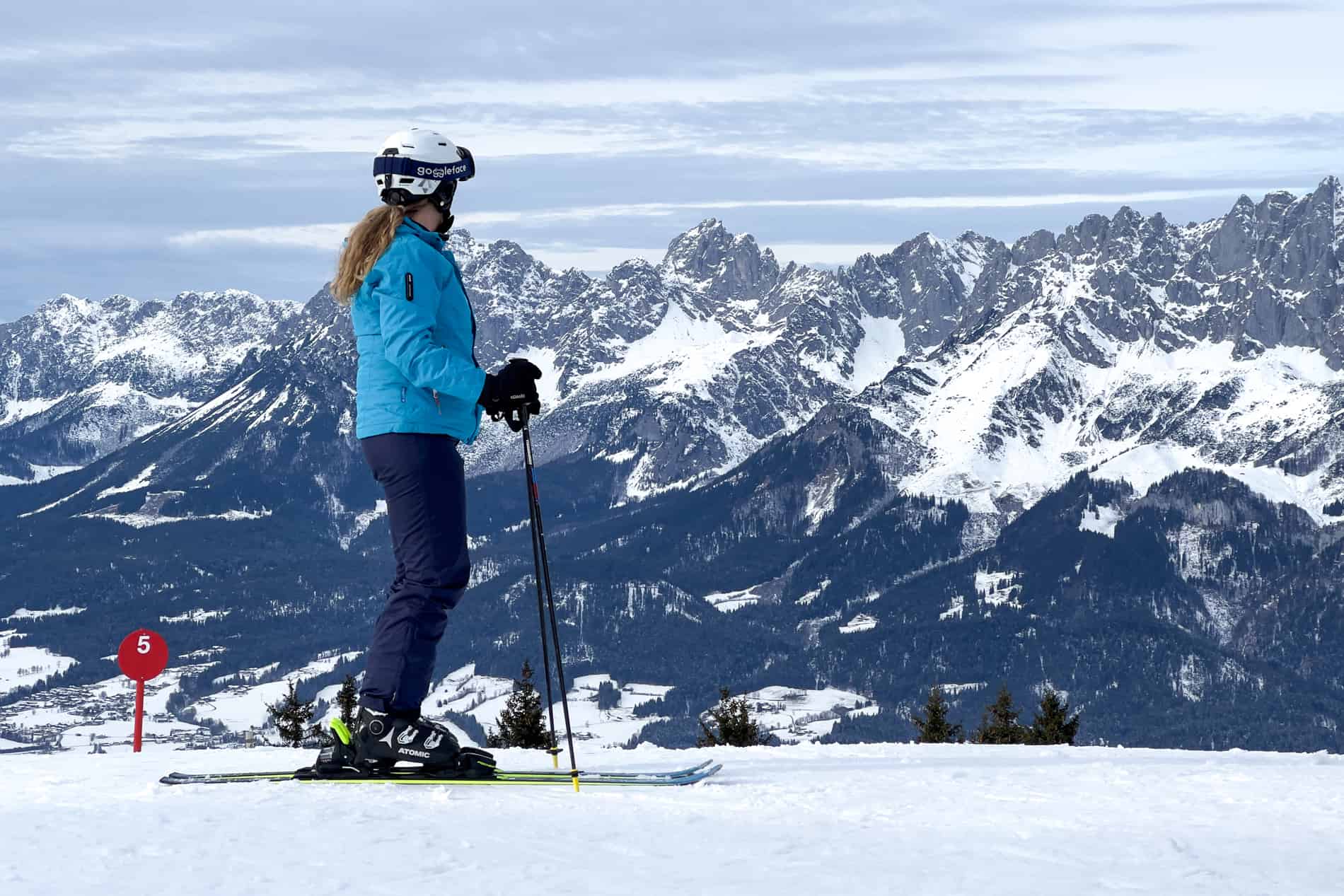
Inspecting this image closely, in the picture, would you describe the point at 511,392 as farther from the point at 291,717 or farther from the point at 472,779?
the point at 291,717

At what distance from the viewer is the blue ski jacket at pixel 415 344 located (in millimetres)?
9219

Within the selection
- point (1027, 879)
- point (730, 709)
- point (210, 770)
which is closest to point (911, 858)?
point (1027, 879)

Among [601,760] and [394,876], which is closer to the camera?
[394,876]

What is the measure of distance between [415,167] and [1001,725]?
4305cm

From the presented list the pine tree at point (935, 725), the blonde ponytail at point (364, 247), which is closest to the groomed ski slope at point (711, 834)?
the blonde ponytail at point (364, 247)

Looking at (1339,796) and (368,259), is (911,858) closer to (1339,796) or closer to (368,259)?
(1339,796)

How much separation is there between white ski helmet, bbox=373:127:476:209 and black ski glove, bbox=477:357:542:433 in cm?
126

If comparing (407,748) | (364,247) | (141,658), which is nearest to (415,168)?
(364,247)

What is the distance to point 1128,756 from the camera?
11422 millimetres

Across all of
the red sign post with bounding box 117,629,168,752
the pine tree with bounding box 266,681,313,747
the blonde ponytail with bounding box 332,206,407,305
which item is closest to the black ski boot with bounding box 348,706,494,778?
the blonde ponytail with bounding box 332,206,407,305

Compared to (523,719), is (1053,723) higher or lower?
lower

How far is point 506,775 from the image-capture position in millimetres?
9609

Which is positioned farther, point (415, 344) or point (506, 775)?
point (506, 775)

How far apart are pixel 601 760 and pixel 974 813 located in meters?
3.69
